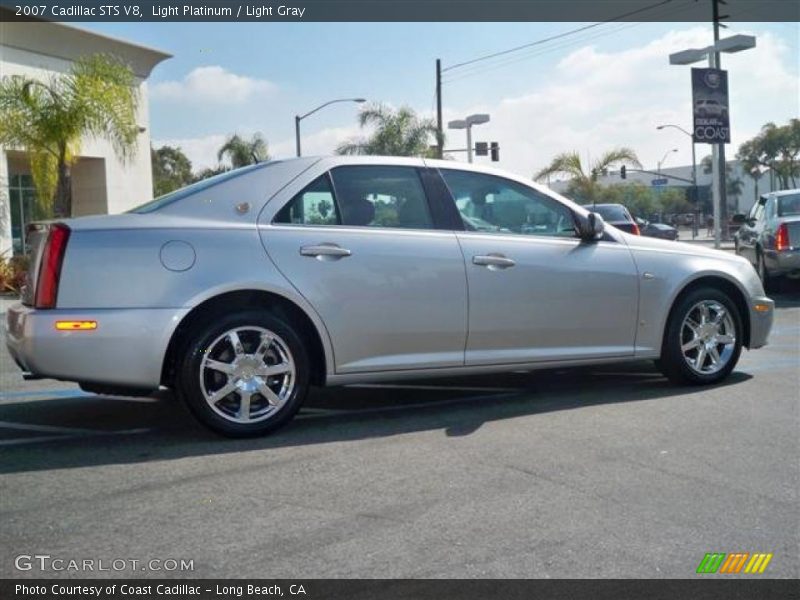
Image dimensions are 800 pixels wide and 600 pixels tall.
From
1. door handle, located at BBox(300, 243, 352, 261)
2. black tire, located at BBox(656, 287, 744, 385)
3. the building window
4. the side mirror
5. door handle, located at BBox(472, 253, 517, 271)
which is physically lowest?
black tire, located at BBox(656, 287, 744, 385)

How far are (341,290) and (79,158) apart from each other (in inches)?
876

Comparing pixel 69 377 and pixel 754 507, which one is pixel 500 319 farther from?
pixel 69 377

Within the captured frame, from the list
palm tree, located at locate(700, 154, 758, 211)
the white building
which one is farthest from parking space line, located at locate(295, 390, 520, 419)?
palm tree, located at locate(700, 154, 758, 211)

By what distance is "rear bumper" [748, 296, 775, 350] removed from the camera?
670 centimetres

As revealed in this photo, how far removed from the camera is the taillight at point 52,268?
4820mm

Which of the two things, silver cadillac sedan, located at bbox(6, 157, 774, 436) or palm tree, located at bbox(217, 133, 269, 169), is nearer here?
silver cadillac sedan, located at bbox(6, 157, 774, 436)

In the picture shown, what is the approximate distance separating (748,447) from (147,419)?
139 inches

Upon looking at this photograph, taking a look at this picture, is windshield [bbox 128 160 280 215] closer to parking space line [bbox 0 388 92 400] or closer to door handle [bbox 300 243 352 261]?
door handle [bbox 300 243 352 261]

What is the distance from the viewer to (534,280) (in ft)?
19.1

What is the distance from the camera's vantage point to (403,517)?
3.82 meters

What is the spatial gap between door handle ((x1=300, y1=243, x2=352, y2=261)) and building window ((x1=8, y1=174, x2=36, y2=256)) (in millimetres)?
20828

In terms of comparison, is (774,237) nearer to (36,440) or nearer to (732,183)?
(36,440)
